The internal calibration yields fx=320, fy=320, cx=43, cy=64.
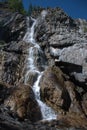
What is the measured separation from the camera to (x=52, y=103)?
4288cm

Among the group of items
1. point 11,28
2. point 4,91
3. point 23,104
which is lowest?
point 23,104

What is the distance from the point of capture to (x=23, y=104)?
127 feet

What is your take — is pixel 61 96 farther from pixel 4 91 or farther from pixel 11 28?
pixel 11 28

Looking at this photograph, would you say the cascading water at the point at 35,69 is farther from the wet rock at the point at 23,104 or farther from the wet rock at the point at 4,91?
the wet rock at the point at 4,91

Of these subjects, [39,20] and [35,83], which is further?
[39,20]

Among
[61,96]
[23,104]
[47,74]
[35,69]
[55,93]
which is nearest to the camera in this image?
[23,104]

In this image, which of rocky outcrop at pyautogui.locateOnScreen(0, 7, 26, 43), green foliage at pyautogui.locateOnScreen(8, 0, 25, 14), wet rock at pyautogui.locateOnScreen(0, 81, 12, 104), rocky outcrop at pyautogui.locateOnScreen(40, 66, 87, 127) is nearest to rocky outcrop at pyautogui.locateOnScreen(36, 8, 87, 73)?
rocky outcrop at pyautogui.locateOnScreen(0, 7, 26, 43)

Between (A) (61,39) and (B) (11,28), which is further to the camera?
(B) (11,28)

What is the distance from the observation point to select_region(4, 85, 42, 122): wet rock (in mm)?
38000

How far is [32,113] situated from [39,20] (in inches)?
1247

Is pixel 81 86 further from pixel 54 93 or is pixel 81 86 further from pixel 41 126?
pixel 41 126

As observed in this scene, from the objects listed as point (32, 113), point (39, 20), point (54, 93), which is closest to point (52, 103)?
point (54, 93)

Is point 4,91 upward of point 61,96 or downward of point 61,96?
upward

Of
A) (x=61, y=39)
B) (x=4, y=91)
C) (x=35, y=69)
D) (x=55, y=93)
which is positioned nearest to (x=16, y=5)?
(x=61, y=39)
